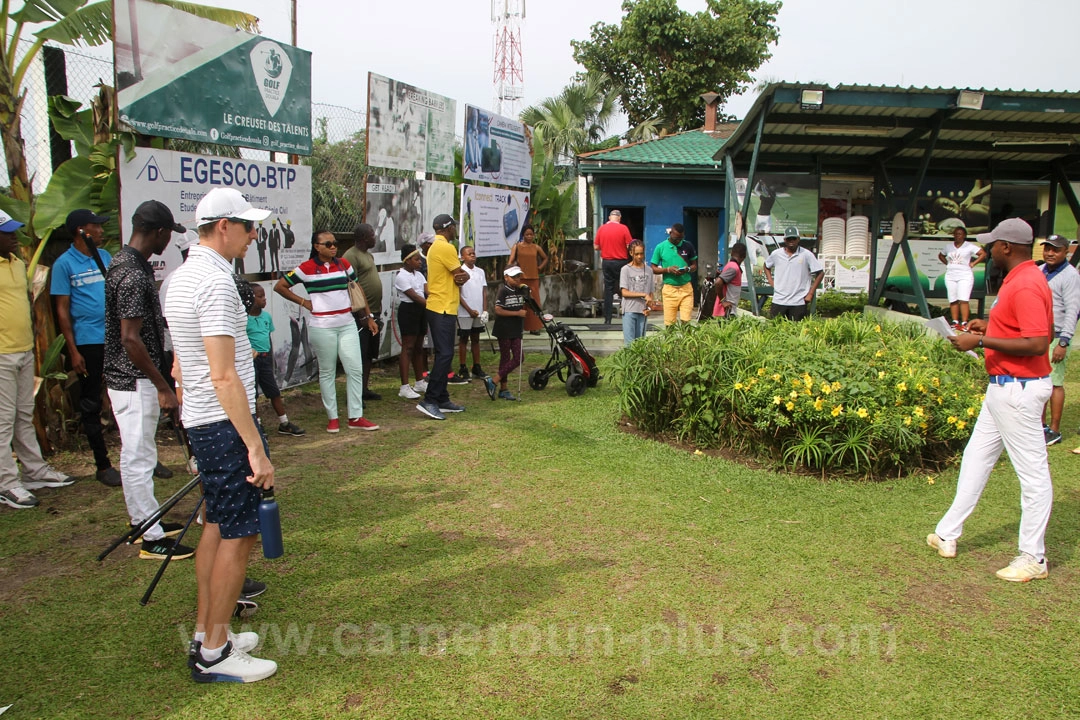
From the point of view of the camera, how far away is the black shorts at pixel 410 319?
937 centimetres

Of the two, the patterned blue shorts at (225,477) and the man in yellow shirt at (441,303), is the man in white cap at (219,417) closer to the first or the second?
the patterned blue shorts at (225,477)

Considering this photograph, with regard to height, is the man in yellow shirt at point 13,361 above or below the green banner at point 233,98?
below

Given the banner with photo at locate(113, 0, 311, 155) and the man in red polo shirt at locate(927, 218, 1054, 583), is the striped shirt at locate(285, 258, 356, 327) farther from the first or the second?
the man in red polo shirt at locate(927, 218, 1054, 583)

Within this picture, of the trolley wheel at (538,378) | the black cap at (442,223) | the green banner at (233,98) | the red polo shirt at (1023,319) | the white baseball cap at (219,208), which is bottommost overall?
Result: the trolley wheel at (538,378)

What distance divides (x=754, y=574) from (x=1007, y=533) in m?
1.90

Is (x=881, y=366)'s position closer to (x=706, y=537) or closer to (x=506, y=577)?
(x=706, y=537)

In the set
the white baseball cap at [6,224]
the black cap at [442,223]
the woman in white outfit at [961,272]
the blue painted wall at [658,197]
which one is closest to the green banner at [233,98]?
the white baseball cap at [6,224]

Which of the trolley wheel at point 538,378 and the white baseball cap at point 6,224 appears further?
the trolley wheel at point 538,378

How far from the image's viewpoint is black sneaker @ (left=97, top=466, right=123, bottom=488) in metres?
6.04

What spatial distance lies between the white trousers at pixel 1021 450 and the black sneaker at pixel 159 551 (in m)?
4.48

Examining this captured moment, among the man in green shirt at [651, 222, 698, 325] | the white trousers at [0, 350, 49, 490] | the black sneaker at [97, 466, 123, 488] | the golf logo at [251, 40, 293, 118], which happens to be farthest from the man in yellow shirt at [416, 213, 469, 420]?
the white trousers at [0, 350, 49, 490]

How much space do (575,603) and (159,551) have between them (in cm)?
246

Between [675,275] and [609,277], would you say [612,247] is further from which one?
[675,275]

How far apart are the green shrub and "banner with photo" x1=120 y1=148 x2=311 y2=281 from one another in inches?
148
